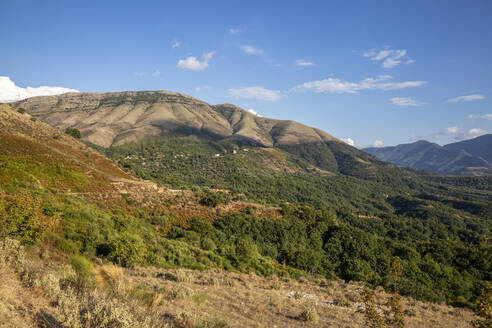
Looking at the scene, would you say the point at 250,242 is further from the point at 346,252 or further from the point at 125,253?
the point at 125,253

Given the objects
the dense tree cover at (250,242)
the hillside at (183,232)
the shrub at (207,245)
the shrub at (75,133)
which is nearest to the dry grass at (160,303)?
the hillside at (183,232)

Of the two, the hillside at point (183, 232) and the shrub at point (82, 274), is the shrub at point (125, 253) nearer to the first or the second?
the hillside at point (183, 232)

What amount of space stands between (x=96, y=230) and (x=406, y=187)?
201525 mm

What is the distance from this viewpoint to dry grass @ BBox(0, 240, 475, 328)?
5238 mm

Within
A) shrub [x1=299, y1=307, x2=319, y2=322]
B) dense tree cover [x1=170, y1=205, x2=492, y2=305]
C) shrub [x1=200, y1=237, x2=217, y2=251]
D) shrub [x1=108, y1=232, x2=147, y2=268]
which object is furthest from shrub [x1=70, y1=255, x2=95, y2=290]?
shrub [x1=200, y1=237, x2=217, y2=251]

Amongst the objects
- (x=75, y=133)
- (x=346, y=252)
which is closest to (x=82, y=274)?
(x=346, y=252)

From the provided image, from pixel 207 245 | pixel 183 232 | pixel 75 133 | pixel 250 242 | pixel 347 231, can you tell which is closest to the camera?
pixel 207 245

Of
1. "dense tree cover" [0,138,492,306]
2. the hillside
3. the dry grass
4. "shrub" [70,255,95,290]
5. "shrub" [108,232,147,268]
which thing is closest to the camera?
the dry grass

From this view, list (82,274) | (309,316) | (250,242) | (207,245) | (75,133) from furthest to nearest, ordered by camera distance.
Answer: (75,133) → (250,242) → (207,245) → (309,316) → (82,274)

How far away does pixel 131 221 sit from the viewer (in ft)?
71.8

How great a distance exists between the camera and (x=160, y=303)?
312 inches

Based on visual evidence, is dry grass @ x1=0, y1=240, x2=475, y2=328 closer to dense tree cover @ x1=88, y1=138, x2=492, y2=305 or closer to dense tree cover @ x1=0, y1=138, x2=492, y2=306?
dense tree cover @ x1=0, y1=138, x2=492, y2=306

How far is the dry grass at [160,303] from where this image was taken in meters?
5.24

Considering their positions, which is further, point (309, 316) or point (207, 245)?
point (207, 245)
